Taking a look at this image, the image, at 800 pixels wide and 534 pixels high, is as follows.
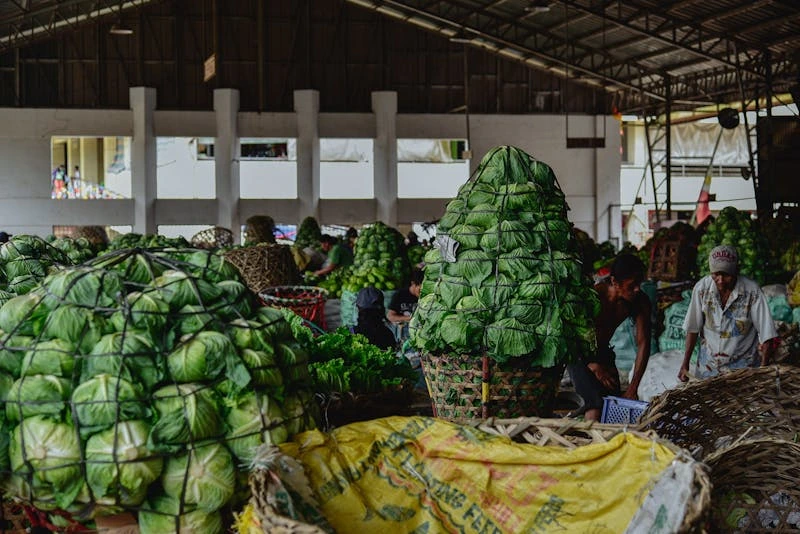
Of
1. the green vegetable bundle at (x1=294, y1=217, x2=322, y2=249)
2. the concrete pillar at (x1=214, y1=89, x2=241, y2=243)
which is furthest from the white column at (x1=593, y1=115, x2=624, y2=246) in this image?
the green vegetable bundle at (x1=294, y1=217, x2=322, y2=249)

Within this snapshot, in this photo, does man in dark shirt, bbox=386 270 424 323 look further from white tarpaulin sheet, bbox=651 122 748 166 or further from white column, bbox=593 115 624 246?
white tarpaulin sheet, bbox=651 122 748 166

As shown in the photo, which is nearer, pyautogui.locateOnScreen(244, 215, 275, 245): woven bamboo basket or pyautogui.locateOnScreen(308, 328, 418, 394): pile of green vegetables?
pyautogui.locateOnScreen(308, 328, 418, 394): pile of green vegetables

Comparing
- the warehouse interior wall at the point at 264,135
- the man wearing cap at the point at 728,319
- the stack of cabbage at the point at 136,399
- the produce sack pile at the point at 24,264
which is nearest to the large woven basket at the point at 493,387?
the stack of cabbage at the point at 136,399

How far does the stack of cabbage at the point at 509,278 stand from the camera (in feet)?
11.1

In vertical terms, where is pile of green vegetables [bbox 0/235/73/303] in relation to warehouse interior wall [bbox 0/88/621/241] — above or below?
below

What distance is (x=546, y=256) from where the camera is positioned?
11.5 ft

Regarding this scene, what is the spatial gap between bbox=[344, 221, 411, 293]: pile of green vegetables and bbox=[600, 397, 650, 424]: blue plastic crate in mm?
5453

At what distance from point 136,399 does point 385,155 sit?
70.3ft

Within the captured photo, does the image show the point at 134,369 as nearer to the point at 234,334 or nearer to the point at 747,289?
the point at 234,334

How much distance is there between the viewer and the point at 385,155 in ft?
75.7

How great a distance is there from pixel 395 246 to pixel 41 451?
27.9 ft

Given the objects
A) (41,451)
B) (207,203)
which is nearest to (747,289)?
(41,451)

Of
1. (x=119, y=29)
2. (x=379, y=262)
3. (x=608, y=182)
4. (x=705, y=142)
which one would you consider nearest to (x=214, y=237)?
(x=379, y=262)

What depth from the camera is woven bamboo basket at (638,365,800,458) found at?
311cm
